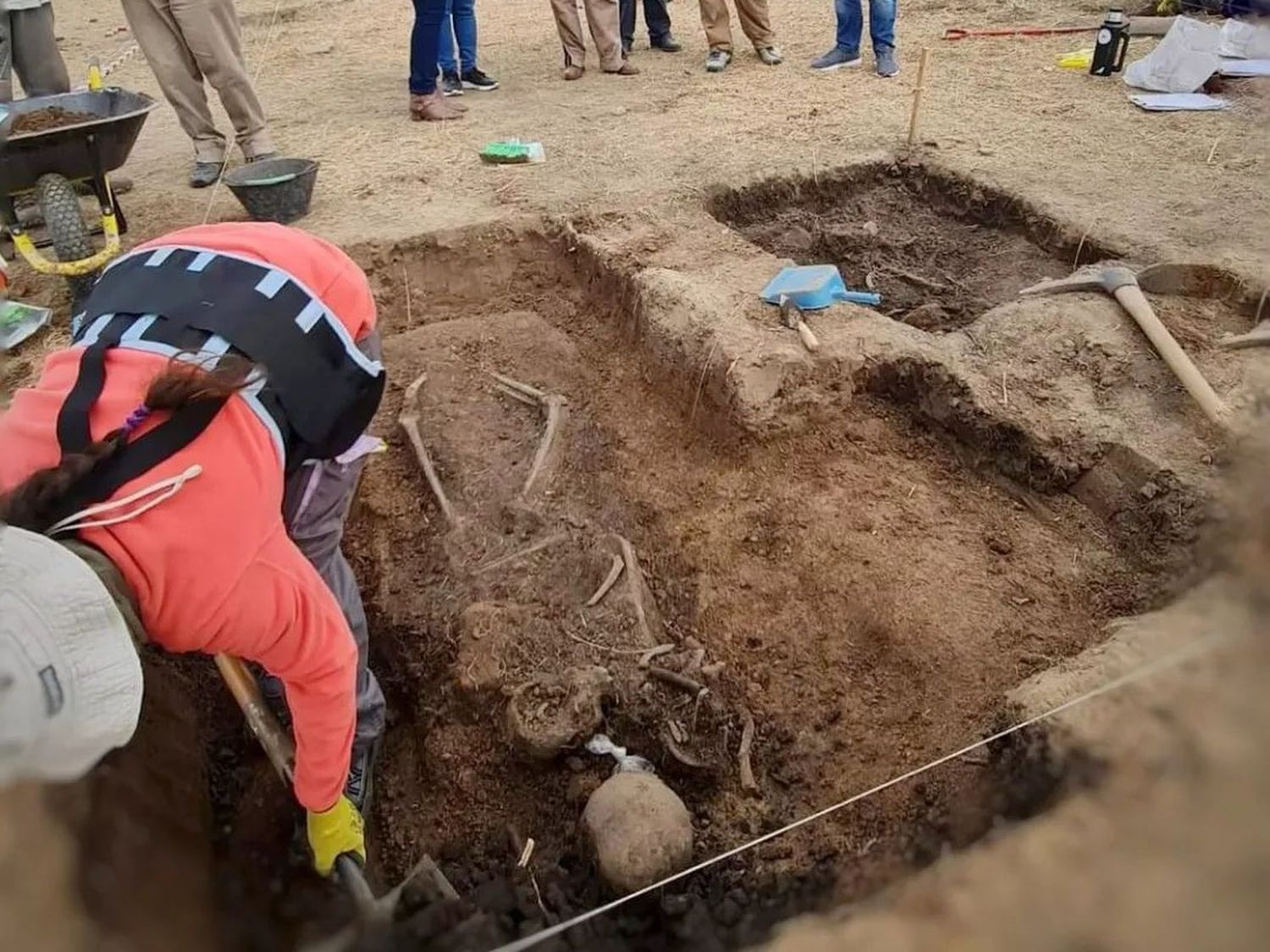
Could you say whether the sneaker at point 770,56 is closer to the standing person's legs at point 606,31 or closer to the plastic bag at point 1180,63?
the standing person's legs at point 606,31

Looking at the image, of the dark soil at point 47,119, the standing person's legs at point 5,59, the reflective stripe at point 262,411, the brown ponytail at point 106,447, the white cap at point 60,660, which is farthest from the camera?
the standing person's legs at point 5,59

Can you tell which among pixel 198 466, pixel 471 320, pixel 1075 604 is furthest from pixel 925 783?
pixel 471 320

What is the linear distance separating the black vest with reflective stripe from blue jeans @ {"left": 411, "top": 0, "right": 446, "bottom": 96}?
4291 millimetres

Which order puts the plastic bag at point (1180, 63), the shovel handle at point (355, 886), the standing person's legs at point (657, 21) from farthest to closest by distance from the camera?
1. the standing person's legs at point (657, 21)
2. the plastic bag at point (1180, 63)
3. the shovel handle at point (355, 886)

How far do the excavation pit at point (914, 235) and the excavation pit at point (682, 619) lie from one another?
3.70 ft

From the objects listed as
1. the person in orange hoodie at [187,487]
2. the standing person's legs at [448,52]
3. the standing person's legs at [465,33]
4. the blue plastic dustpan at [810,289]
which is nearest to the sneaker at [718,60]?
the standing person's legs at [465,33]

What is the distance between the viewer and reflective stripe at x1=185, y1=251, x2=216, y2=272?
1938 mm

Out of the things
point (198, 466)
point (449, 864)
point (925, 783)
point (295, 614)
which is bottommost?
point (449, 864)

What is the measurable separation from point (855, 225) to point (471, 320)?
2.04 m

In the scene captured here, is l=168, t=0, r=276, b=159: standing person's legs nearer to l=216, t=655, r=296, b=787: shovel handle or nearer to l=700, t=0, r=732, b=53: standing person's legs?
l=700, t=0, r=732, b=53: standing person's legs

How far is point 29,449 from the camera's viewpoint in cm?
160

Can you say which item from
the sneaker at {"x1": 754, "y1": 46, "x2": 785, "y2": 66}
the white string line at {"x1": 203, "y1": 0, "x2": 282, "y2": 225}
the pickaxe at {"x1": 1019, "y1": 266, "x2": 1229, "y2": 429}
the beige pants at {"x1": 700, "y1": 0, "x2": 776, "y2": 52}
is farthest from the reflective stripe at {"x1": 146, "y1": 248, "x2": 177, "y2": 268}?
the sneaker at {"x1": 754, "y1": 46, "x2": 785, "y2": 66}

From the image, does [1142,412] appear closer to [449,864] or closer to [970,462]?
[970,462]

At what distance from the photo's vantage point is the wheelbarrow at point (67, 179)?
158 inches
